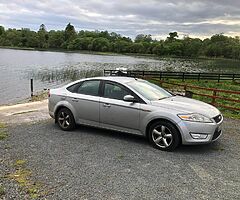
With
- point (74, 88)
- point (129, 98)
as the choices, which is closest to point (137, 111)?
point (129, 98)

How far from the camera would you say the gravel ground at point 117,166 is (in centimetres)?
424

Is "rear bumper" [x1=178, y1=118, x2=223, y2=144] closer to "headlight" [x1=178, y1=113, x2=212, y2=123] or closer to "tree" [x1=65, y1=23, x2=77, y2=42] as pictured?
"headlight" [x1=178, y1=113, x2=212, y2=123]

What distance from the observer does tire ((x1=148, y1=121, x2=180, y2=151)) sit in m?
5.98

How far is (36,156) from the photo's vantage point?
18.4 feet

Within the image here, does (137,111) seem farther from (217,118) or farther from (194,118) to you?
(217,118)

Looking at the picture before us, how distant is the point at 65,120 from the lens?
7.65 meters

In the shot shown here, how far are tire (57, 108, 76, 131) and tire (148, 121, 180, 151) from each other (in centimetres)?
224

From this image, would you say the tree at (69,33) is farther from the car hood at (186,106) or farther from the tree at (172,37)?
the car hood at (186,106)

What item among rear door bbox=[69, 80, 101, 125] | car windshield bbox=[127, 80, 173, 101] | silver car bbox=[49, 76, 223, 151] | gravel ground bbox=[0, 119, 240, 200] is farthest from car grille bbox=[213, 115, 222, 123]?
rear door bbox=[69, 80, 101, 125]

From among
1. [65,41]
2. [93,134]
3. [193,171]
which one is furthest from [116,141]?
[65,41]

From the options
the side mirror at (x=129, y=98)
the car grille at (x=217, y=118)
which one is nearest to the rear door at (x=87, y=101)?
the side mirror at (x=129, y=98)

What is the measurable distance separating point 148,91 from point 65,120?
233 centimetres

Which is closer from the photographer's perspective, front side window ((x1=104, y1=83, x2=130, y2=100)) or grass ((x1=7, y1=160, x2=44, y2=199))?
grass ((x1=7, y1=160, x2=44, y2=199))

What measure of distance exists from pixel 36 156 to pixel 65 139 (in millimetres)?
1270
